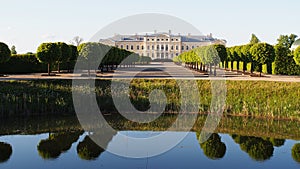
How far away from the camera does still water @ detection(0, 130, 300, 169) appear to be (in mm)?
10048

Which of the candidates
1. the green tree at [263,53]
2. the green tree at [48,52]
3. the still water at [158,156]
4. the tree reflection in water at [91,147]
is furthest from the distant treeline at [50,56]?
the tree reflection in water at [91,147]

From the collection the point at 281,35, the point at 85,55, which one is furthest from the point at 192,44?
the point at 85,55

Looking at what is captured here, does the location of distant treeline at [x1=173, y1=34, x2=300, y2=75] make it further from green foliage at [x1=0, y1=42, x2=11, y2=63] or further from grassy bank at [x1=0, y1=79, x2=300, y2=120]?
green foliage at [x1=0, y1=42, x2=11, y2=63]

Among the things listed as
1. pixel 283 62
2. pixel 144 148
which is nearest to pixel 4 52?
pixel 144 148

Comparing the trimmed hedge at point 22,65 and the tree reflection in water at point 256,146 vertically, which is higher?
the trimmed hedge at point 22,65

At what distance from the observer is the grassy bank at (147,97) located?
55.5 ft

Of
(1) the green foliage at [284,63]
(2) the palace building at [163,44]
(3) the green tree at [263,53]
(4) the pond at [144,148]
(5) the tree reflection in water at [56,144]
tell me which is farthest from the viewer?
(2) the palace building at [163,44]

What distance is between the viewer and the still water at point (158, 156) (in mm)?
10048

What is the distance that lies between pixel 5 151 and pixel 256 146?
8.08m

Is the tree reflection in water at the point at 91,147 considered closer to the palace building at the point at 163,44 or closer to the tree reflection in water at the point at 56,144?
the tree reflection in water at the point at 56,144

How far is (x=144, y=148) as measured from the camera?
12.2 m

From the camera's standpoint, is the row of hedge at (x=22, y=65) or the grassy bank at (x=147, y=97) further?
the row of hedge at (x=22, y=65)

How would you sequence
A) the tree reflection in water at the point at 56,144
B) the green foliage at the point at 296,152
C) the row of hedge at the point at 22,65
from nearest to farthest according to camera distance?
1. the green foliage at the point at 296,152
2. the tree reflection in water at the point at 56,144
3. the row of hedge at the point at 22,65

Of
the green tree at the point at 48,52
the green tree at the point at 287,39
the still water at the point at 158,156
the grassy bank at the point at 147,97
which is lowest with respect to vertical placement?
the still water at the point at 158,156
